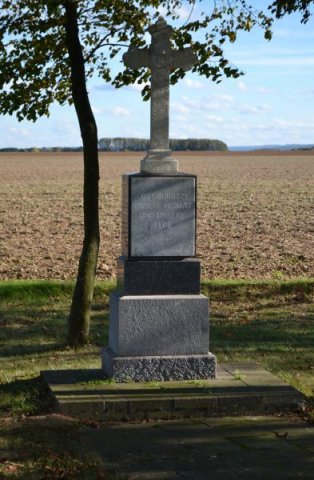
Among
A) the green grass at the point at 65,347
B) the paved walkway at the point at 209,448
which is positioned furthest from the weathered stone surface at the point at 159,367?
the paved walkway at the point at 209,448

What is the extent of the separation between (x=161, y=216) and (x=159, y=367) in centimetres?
138

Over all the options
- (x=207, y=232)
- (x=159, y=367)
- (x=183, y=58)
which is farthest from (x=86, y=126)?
(x=207, y=232)

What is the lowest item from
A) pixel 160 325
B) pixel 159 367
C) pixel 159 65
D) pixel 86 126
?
pixel 159 367

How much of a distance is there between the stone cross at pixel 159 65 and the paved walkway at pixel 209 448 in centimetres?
271

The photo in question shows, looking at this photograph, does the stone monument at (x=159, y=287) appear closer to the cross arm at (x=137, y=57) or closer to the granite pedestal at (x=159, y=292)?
the granite pedestal at (x=159, y=292)

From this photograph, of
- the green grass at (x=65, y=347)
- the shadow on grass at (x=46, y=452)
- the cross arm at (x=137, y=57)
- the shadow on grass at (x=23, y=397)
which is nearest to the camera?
the shadow on grass at (x=46, y=452)

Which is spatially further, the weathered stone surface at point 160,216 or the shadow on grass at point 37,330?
the shadow on grass at point 37,330

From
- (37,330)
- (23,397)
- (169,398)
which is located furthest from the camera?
(37,330)

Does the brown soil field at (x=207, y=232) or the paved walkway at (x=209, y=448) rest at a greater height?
the paved walkway at (x=209, y=448)

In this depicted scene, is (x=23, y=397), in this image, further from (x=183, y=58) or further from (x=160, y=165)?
(x=183, y=58)

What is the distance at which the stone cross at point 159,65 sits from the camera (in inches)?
363

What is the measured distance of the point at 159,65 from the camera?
9.31m

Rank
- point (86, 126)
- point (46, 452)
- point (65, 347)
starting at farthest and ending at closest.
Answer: point (65, 347) → point (86, 126) → point (46, 452)

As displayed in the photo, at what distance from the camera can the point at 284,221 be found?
28484 millimetres
